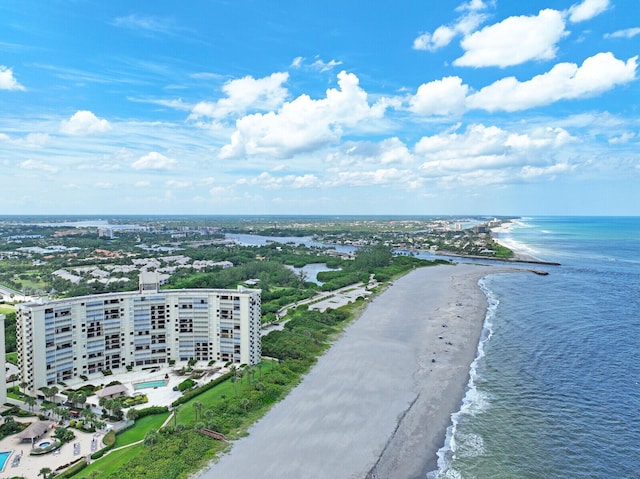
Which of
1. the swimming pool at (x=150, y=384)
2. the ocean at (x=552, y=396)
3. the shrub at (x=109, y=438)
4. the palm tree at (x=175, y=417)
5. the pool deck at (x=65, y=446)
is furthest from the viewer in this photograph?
the swimming pool at (x=150, y=384)

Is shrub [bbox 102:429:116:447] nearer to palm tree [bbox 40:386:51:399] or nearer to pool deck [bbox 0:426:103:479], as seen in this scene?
pool deck [bbox 0:426:103:479]

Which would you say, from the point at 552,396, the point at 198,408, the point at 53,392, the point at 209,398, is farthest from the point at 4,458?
the point at 552,396

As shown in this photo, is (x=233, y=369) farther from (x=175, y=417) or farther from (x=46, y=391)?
(x=46, y=391)

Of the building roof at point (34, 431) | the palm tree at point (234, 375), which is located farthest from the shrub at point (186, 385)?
the building roof at point (34, 431)

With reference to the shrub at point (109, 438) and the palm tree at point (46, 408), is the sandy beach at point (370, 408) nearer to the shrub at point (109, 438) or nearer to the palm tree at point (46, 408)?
the shrub at point (109, 438)

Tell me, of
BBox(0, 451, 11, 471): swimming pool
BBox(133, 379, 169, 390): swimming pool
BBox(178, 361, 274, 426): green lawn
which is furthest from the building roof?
BBox(178, 361, 274, 426): green lawn
